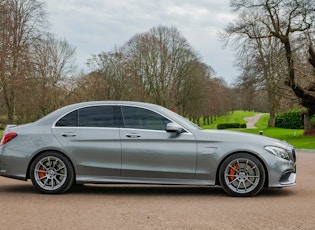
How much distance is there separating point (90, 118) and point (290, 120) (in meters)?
48.3

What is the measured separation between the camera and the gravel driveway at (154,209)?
5078 mm

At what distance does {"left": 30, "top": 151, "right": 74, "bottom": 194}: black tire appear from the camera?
23.4ft

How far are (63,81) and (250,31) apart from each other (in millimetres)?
21528

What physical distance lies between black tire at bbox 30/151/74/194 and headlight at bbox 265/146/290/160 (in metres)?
3.32

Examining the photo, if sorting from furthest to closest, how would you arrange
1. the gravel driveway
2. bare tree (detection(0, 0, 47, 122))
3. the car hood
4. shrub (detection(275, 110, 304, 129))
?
shrub (detection(275, 110, 304, 129))
bare tree (detection(0, 0, 47, 122))
the car hood
the gravel driveway

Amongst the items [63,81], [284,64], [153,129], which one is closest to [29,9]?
[63,81]

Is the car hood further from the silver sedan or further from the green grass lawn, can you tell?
the green grass lawn

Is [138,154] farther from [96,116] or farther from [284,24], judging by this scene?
[284,24]

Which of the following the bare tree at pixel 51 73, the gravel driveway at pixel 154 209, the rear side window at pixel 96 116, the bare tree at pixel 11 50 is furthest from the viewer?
the bare tree at pixel 51 73

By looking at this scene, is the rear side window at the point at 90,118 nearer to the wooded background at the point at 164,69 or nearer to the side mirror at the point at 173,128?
the side mirror at the point at 173,128

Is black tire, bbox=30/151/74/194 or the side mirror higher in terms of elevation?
the side mirror

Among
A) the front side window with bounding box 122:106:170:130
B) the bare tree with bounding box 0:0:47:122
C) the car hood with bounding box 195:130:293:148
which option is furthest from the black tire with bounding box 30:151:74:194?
the bare tree with bounding box 0:0:47:122

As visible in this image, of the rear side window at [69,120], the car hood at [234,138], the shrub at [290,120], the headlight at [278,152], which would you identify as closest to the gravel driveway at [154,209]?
the headlight at [278,152]

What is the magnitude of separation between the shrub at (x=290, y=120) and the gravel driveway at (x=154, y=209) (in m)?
45.4
